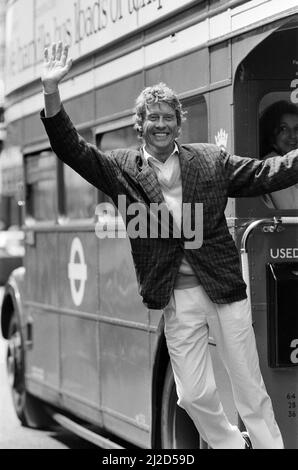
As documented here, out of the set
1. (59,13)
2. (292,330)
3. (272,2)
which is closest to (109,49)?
(59,13)

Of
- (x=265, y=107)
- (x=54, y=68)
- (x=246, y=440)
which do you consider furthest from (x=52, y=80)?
(x=246, y=440)

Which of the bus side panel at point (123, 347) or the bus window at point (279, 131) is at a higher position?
the bus window at point (279, 131)

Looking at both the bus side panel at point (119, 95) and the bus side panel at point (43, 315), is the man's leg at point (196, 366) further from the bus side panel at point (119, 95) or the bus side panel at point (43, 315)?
the bus side panel at point (43, 315)

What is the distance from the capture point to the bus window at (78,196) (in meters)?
7.17

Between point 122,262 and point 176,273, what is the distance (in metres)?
1.77

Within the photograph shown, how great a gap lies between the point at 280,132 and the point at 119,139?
1.61 meters

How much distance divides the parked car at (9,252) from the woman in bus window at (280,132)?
56.8ft

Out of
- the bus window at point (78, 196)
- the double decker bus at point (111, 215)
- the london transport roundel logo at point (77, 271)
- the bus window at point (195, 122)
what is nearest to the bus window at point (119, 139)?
the double decker bus at point (111, 215)

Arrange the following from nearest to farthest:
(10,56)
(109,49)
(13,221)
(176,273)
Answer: (176,273)
(109,49)
(10,56)
(13,221)

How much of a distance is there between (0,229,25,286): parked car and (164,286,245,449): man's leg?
57.9 ft

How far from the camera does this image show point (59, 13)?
7.64 meters

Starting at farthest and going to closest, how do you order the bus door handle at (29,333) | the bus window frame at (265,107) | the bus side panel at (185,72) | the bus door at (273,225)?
1. the bus door handle at (29,333)
2. the bus side panel at (185,72)
3. the bus window frame at (265,107)
4. the bus door at (273,225)

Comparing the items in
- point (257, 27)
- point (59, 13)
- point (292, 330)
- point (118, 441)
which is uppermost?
point (59, 13)
